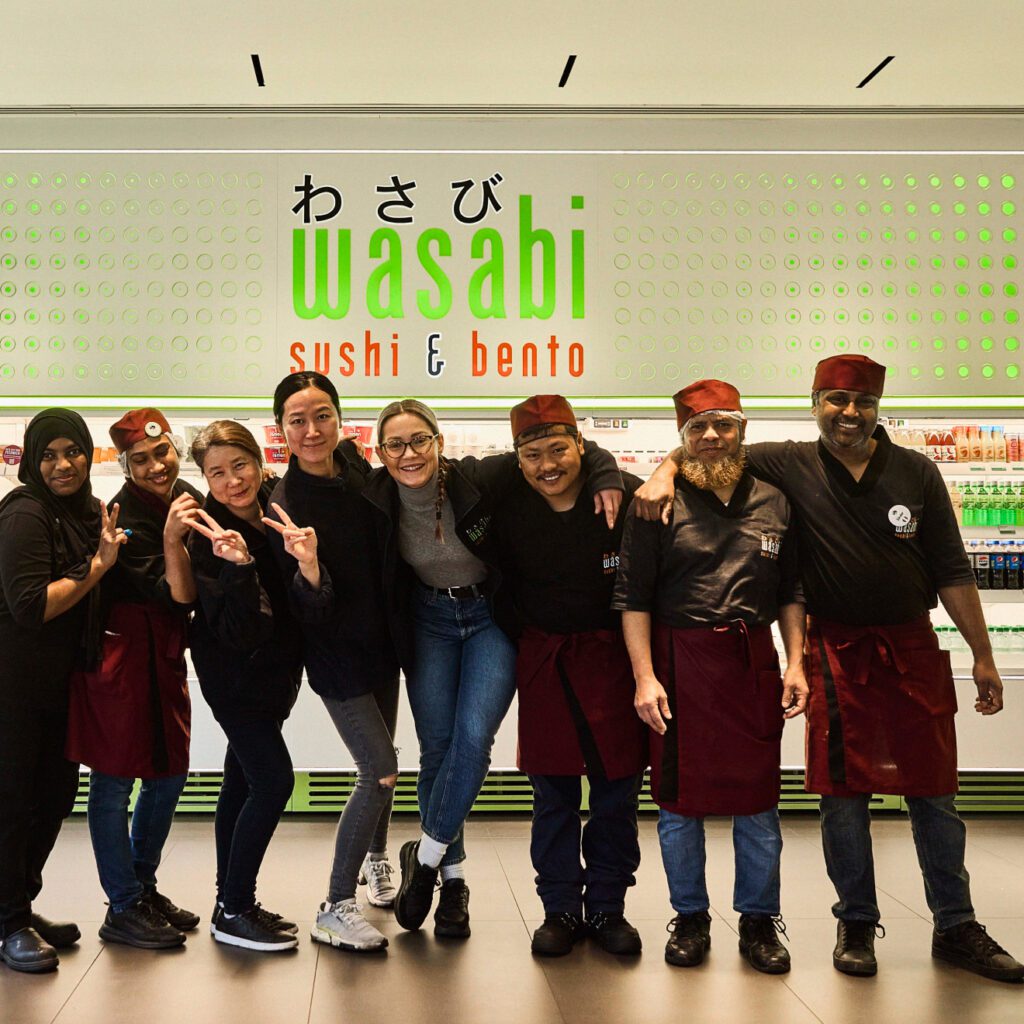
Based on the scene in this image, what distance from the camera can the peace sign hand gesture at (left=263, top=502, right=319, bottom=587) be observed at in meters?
3.00

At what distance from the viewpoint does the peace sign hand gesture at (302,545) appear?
3.00 meters

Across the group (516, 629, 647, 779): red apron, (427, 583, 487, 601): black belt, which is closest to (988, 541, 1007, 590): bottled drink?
(516, 629, 647, 779): red apron

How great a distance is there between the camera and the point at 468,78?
16.5 ft

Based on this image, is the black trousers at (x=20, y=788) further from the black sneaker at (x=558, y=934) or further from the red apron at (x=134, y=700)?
the black sneaker at (x=558, y=934)

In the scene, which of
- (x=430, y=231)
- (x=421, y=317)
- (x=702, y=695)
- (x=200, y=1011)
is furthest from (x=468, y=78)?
(x=200, y=1011)

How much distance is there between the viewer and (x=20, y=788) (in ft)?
10.3

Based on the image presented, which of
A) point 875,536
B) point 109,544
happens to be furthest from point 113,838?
point 875,536

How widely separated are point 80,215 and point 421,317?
1669mm

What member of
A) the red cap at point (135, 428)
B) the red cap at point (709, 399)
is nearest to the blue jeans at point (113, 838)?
the red cap at point (135, 428)

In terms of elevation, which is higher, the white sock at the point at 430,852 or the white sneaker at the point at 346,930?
the white sock at the point at 430,852

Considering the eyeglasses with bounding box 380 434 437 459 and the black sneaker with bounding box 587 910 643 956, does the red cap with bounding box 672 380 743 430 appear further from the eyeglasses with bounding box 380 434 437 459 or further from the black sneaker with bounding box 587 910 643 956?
the black sneaker with bounding box 587 910 643 956

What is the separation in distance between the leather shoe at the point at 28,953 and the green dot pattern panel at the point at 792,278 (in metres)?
3.44

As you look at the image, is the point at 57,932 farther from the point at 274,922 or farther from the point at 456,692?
the point at 456,692

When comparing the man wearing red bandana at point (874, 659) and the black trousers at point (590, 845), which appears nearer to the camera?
the man wearing red bandana at point (874, 659)
